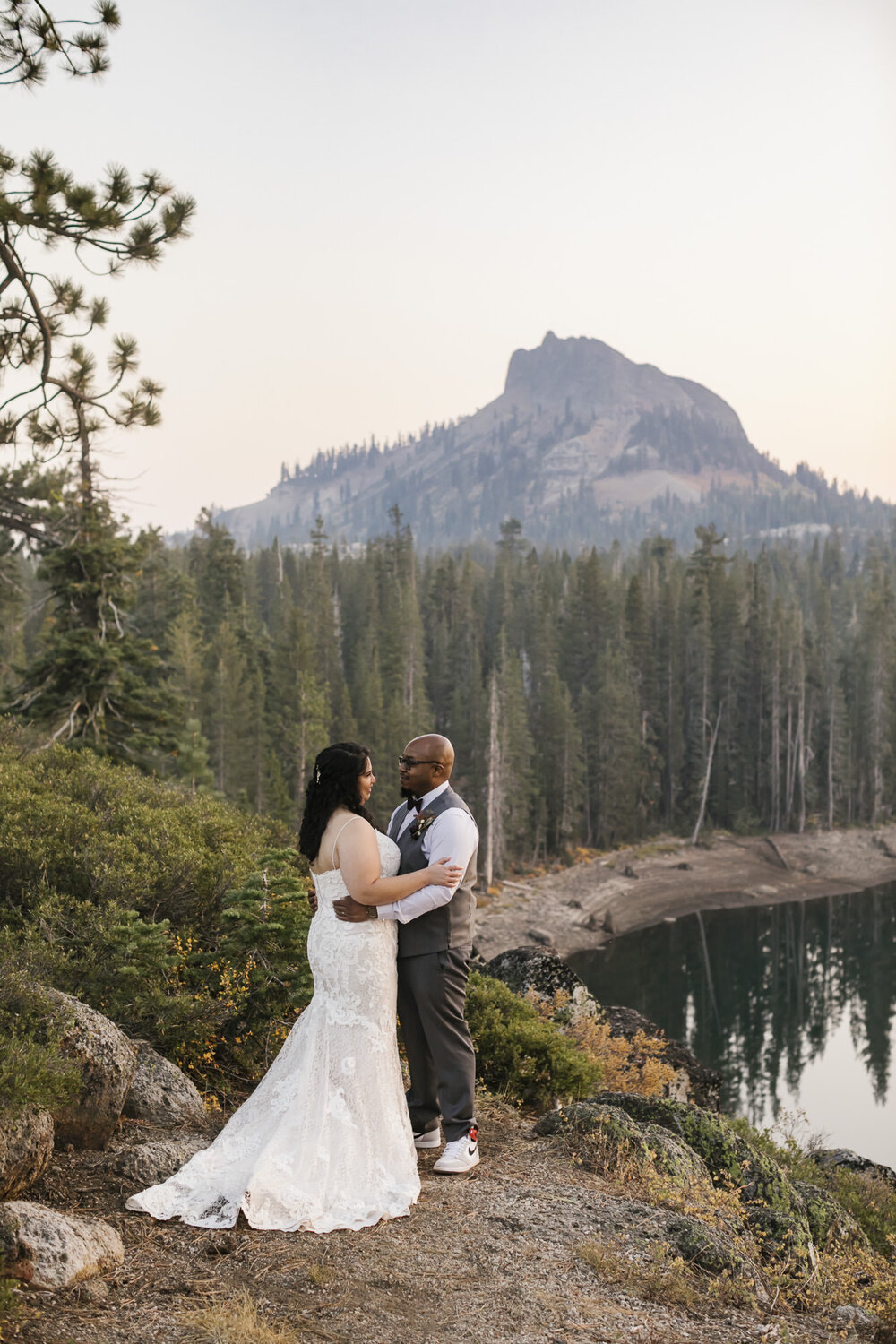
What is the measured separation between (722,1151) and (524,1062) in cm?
150

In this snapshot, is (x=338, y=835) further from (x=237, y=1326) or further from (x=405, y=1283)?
(x=237, y=1326)

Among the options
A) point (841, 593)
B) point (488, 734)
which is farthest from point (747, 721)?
point (841, 593)

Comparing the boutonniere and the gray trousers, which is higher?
the boutonniere

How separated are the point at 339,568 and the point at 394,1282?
253 feet

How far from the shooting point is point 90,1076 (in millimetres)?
4660

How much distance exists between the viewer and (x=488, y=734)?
4841cm

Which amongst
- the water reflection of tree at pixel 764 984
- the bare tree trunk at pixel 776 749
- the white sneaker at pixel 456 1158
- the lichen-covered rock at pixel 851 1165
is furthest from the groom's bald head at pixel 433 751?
the bare tree trunk at pixel 776 749

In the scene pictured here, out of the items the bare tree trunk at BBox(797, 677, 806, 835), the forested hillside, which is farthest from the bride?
the bare tree trunk at BBox(797, 677, 806, 835)

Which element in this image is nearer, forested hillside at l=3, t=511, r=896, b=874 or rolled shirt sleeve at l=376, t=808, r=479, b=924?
rolled shirt sleeve at l=376, t=808, r=479, b=924

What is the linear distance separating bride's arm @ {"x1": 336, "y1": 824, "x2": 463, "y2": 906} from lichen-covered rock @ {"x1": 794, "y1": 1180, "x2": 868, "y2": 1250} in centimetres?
399

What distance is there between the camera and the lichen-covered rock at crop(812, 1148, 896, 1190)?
12117 mm

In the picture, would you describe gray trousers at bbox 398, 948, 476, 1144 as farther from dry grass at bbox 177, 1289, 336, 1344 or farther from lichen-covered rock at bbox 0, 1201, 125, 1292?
lichen-covered rock at bbox 0, 1201, 125, 1292

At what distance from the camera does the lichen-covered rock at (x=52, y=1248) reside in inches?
133

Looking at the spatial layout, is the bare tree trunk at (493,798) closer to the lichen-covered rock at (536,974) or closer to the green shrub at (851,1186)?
the green shrub at (851,1186)
